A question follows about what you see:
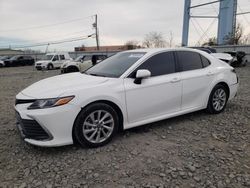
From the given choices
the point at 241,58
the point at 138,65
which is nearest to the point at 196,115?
the point at 138,65

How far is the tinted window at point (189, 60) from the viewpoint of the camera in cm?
475

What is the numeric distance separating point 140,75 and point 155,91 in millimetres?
437

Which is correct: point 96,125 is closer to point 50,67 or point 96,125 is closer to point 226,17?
point 50,67

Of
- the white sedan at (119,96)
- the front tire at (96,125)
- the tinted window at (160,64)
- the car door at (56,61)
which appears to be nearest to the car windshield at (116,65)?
the white sedan at (119,96)

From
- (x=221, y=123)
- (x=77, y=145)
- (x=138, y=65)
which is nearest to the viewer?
(x=77, y=145)

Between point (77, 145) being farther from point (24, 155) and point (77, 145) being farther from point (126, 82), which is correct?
point (126, 82)

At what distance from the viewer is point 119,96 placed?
3.87 metres

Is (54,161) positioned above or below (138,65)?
below

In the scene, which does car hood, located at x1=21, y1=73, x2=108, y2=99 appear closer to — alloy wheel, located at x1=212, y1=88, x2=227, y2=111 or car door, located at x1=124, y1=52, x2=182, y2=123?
car door, located at x1=124, y1=52, x2=182, y2=123

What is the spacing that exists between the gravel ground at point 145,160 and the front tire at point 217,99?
56 cm

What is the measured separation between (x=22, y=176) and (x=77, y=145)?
94 centimetres

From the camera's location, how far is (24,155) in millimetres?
3621

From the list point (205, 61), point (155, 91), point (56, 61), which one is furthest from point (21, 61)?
point (155, 91)

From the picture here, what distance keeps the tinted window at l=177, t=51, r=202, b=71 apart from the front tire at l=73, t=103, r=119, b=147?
5.68 ft
